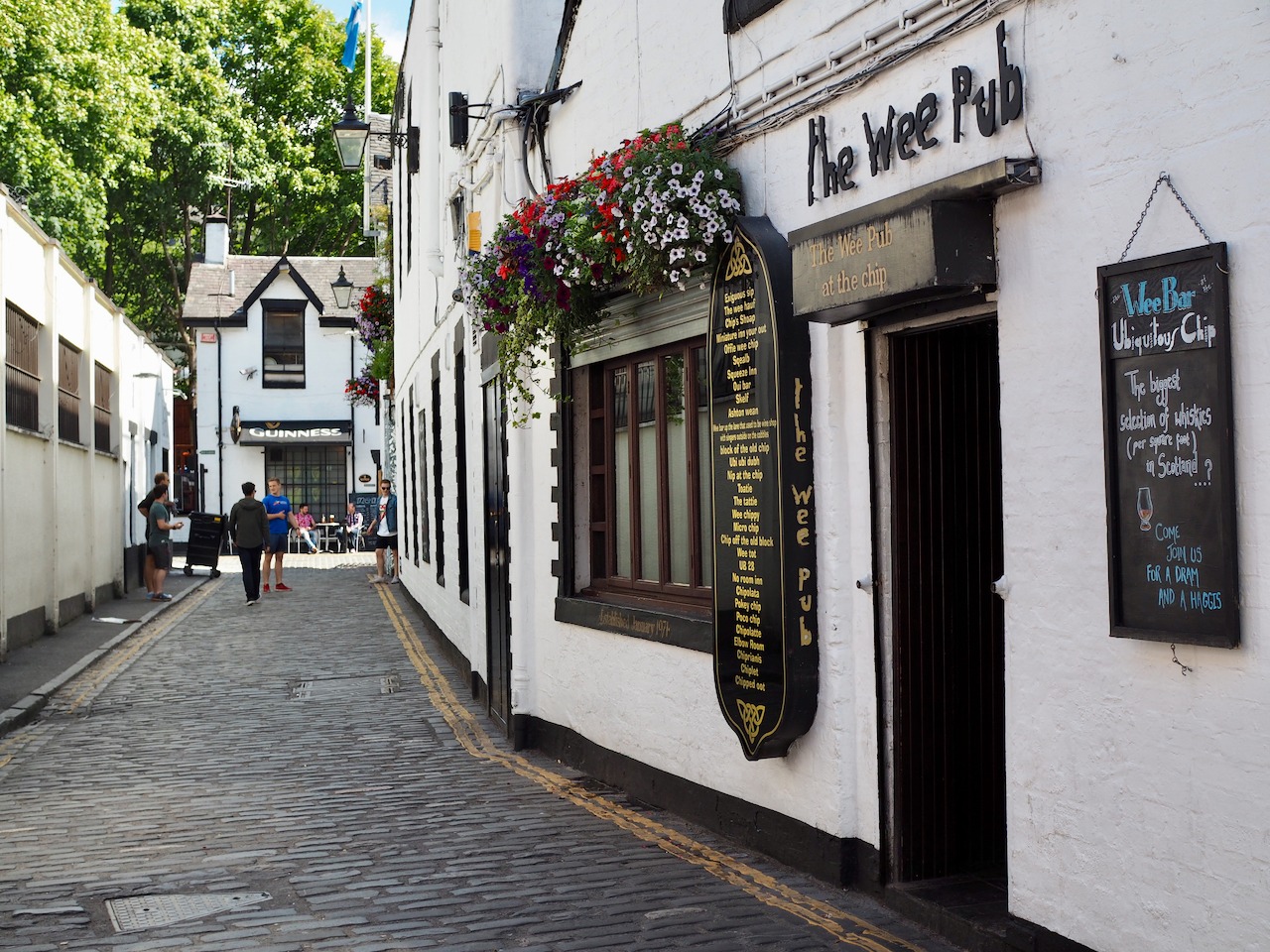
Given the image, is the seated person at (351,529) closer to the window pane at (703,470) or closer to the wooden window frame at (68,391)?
the wooden window frame at (68,391)

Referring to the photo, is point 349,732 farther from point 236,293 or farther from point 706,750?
point 236,293

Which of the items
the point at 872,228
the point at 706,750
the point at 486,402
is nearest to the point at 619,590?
the point at 706,750

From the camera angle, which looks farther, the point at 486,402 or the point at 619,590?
the point at 486,402

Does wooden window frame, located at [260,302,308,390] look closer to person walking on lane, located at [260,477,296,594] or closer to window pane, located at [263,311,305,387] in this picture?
window pane, located at [263,311,305,387]

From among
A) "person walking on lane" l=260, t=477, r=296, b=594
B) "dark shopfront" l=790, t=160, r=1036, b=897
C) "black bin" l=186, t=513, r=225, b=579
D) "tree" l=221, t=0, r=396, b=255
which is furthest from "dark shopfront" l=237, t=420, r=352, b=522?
"dark shopfront" l=790, t=160, r=1036, b=897

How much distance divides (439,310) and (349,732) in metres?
6.54

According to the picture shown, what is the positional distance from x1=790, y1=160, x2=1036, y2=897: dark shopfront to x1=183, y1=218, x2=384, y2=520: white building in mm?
36223

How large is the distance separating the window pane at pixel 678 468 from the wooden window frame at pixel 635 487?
3cm

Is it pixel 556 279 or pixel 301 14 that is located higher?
pixel 301 14

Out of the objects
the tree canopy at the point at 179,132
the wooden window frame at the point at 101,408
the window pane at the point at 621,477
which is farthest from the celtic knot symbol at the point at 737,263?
the tree canopy at the point at 179,132

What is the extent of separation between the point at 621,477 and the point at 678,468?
858 millimetres

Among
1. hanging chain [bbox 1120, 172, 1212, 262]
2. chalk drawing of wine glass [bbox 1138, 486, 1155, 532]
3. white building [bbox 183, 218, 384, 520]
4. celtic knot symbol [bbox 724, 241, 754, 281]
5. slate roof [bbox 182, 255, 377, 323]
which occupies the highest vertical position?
slate roof [bbox 182, 255, 377, 323]

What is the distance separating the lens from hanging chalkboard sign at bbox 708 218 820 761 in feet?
20.5

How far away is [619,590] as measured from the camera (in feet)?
28.6
